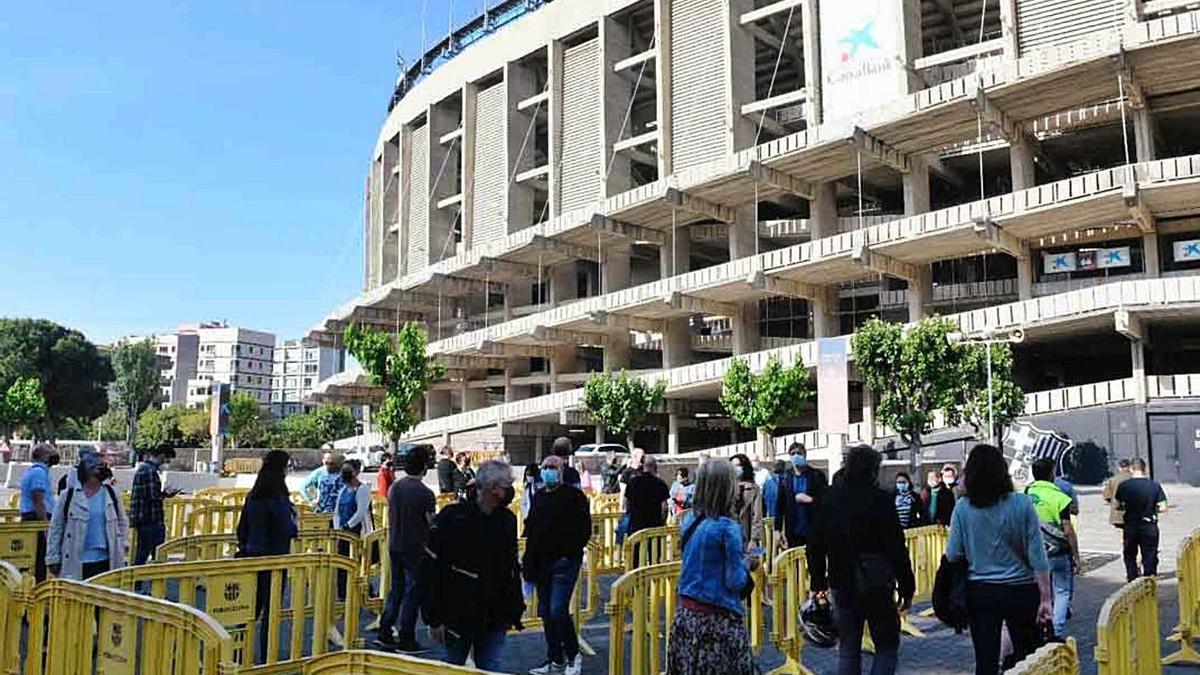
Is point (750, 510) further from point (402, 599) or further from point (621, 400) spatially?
point (621, 400)

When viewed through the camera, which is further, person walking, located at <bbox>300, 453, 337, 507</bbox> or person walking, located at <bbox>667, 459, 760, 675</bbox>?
person walking, located at <bbox>300, 453, 337, 507</bbox>

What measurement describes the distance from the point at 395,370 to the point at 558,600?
125 feet

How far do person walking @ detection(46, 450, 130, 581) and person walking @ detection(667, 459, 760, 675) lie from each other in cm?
533

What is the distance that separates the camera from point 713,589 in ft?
14.9

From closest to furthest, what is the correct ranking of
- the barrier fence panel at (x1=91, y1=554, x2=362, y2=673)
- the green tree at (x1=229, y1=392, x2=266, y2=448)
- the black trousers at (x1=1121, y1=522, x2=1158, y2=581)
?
the barrier fence panel at (x1=91, y1=554, x2=362, y2=673), the black trousers at (x1=1121, y1=522, x2=1158, y2=581), the green tree at (x1=229, y1=392, x2=266, y2=448)

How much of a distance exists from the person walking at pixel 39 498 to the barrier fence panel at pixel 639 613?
6.39 metres

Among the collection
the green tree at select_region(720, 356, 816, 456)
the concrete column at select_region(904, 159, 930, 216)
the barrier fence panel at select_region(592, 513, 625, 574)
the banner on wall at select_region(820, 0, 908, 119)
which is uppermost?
the banner on wall at select_region(820, 0, 908, 119)

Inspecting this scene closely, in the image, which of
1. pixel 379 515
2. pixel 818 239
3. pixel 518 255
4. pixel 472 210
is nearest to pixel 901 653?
pixel 379 515

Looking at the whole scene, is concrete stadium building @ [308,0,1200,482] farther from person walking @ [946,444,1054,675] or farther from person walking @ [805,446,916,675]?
person walking @ [946,444,1054,675]

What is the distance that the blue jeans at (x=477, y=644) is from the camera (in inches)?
203

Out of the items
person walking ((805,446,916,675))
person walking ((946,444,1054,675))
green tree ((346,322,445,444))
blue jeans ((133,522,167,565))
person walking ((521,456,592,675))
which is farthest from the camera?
green tree ((346,322,445,444))

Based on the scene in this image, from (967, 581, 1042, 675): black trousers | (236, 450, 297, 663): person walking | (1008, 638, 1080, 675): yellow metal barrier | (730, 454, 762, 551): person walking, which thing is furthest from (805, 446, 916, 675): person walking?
(730, 454, 762, 551): person walking

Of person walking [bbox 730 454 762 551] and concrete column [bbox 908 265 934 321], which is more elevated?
concrete column [bbox 908 265 934 321]

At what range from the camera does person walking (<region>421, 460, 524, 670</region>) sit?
203 inches
